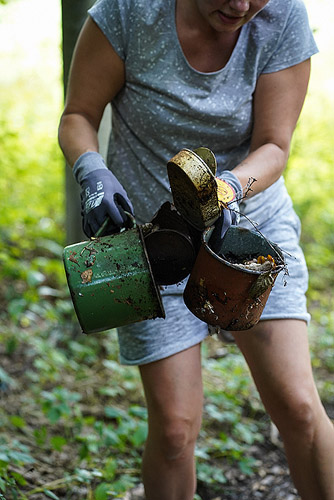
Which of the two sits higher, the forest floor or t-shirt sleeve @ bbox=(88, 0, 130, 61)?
t-shirt sleeve @ bbox=(88, 0, 130, 61)

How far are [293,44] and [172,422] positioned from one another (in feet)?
4.30

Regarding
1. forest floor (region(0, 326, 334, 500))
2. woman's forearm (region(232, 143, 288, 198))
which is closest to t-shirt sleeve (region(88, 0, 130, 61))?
woman's forearm (region(232, 143, 288, 198))

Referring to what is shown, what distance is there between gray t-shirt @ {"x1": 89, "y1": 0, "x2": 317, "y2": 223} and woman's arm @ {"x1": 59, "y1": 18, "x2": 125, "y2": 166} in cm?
4

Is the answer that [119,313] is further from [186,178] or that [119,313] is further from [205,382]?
[205,382]

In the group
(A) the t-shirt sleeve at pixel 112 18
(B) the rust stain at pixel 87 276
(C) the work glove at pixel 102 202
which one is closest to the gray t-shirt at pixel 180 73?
(A) the t-shirt sleeve at pixel 112 18

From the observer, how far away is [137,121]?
204 centimetres

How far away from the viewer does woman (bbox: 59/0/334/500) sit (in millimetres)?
1901

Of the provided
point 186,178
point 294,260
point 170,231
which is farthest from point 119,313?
point 294,260

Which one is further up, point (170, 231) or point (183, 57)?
point (183, 57)

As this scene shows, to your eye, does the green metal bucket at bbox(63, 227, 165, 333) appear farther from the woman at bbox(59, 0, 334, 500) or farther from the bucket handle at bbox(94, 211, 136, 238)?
the woman at bbox(59, 0, 334, 500)

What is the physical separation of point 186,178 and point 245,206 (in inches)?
23.8

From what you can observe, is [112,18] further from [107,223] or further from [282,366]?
[282,366]

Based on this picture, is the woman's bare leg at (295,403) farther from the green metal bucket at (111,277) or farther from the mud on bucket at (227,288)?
the green metal bucket at (111,277)

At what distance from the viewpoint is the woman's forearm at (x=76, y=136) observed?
79.1 inches
